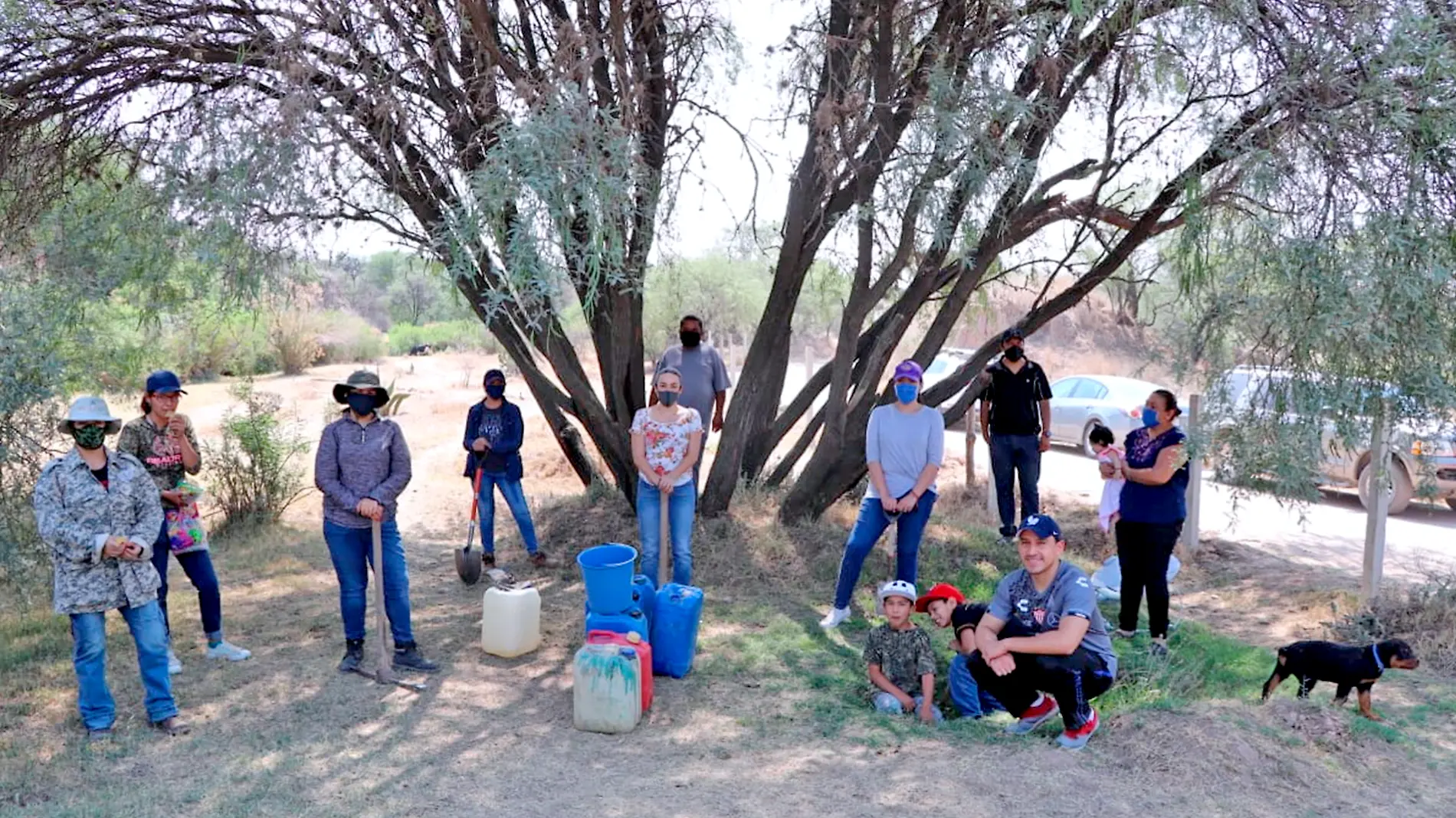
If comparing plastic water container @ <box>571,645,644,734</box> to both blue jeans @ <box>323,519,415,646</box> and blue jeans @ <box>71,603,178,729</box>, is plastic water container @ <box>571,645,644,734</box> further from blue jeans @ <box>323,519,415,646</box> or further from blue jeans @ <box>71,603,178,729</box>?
blue jeans @ <box>71,603,178,729</box>

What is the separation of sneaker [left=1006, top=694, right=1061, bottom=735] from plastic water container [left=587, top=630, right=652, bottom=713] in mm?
1727

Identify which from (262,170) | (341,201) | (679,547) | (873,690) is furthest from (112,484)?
(873,690)

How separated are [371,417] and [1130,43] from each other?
17.9 ft

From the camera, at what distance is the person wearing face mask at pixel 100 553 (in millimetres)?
4902

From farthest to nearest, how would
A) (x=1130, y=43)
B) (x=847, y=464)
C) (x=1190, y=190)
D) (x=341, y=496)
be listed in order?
1. (x=847, y=464)
2. (x=1130, y=43)
3. (x=1190, y=190)
4. (x=341, y=496)

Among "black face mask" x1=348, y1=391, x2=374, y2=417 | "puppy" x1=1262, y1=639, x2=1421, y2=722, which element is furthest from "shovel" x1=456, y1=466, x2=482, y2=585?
"puppy" x1=1262, y1=639, x2=1421, y2=722

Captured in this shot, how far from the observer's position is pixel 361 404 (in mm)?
5801

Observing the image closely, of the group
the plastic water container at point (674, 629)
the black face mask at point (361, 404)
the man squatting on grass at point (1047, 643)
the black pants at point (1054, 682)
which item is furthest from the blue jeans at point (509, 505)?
the man squatting on grass at point (1047, 643)

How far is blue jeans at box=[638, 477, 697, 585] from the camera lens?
6770 millimetres

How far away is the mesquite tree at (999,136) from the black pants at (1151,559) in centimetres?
186

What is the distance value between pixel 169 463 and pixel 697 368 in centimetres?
370

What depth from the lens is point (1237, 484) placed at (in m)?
6.32

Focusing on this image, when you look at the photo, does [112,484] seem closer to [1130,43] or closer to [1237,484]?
[1237,484]

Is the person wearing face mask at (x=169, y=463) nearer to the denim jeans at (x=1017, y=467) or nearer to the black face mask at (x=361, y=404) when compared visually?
the black face mask at (x=361, y=404)
